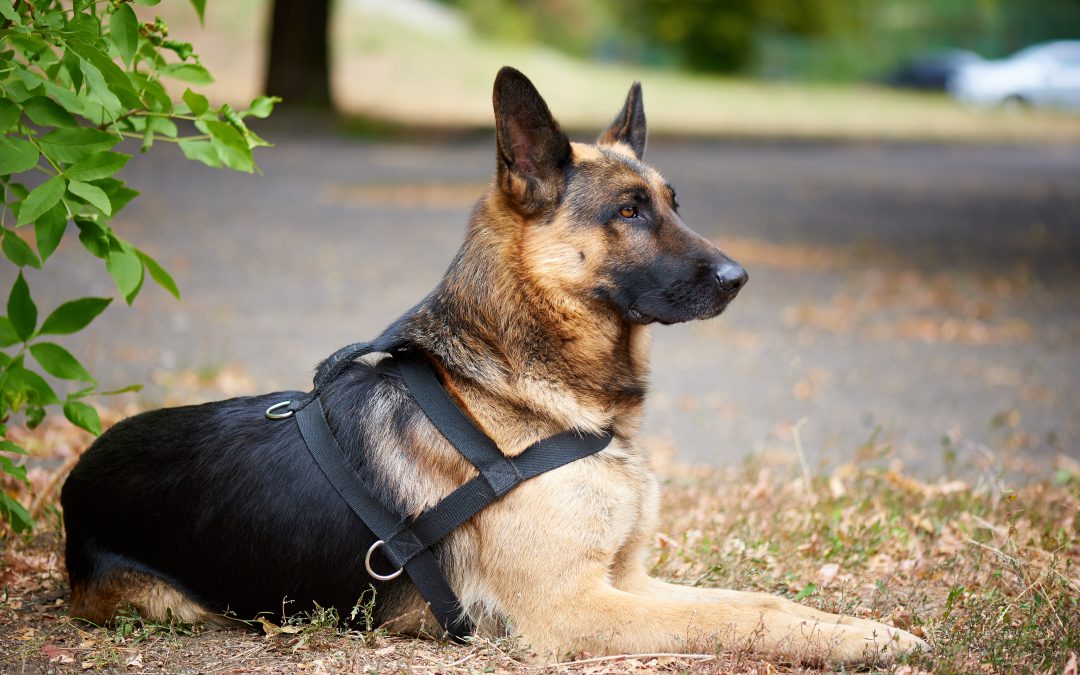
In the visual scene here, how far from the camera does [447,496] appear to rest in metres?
3.67

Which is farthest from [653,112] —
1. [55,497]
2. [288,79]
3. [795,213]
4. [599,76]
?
[55,497]

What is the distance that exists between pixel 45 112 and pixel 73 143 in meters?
0.15

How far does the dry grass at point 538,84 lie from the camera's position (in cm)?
3019

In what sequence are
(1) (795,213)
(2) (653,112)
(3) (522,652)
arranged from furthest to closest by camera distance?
(2) (653,112)
(1) (795,213)
(3) (522,652)

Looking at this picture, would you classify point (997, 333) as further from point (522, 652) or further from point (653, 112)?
point (653, 112)

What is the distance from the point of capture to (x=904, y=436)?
7.91 meters

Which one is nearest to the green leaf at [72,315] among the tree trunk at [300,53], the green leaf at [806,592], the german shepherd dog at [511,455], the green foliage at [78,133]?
the green foliage at [78,133]

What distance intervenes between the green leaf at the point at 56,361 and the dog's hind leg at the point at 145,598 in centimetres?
81

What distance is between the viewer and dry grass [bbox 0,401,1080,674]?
3635 millimetres

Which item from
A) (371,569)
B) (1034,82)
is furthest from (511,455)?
(1034,82)

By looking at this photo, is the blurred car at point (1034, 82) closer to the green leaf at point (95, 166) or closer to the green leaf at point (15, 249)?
the green leaf at point (15, 249)

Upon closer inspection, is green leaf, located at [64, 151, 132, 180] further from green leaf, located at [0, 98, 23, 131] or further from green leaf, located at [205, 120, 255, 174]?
green leaf, located at [205, 120, 255, 174]

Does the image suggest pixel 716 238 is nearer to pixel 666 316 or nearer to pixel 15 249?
pixel 666 316

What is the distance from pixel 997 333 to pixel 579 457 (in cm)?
875
